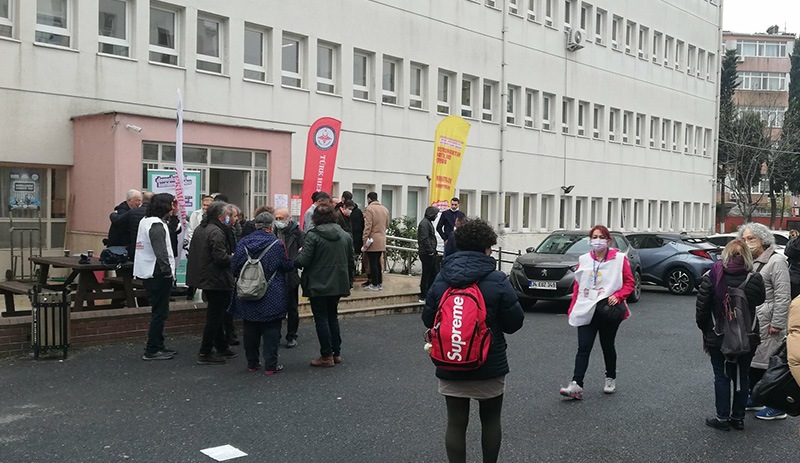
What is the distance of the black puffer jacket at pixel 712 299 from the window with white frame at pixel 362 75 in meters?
17.6

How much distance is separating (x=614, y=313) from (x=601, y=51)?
97.6 ft

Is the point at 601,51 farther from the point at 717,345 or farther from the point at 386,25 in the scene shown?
the point at 717,345

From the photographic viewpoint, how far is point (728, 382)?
7.12 metres

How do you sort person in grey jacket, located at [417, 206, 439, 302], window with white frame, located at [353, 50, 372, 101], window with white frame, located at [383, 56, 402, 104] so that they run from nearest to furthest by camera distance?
person in grey jacket, located at [417, 206, 439, 302], window with white frame, located at [353, 50, 372, 101], window with white frame, located at [383, 56, 402, 104]

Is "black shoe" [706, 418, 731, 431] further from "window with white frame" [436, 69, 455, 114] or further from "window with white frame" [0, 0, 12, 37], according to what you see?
"window with white frame" [436, 69, 455, 114]

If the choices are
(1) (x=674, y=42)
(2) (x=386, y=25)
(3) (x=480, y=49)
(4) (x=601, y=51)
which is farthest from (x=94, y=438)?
(1) (x=674, y=42)

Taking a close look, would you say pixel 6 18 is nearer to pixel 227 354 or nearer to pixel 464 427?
pixel 227 354

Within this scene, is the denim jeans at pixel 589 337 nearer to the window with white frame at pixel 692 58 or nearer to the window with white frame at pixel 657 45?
the window with white frame at pixel 657 45

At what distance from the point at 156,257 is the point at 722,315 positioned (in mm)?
5956

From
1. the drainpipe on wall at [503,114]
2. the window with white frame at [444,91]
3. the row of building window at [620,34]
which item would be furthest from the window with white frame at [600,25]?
the window with white frame at [444,91]

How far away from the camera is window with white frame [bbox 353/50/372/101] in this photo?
78.0ft

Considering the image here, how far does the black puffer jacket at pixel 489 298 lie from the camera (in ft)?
16.6

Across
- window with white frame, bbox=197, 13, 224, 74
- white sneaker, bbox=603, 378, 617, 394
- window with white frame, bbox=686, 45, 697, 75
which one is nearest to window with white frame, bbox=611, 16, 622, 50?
window with white frame, bbox=686, 45, 697, 75

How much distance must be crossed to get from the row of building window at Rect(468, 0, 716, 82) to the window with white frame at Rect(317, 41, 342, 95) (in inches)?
277
